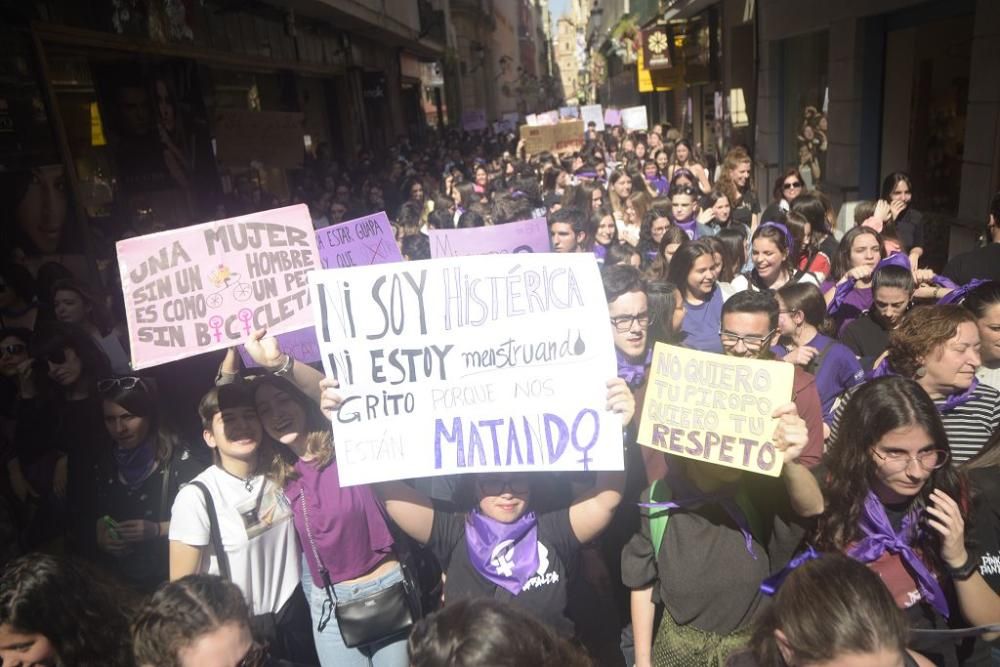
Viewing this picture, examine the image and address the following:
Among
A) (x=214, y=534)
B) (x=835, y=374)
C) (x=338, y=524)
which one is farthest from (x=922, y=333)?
(x=214, y=534)

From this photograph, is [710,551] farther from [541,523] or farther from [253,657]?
[253,657]

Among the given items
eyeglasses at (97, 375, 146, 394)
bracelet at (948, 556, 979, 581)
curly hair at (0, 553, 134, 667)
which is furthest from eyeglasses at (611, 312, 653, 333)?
curly hair at (0, 553, 134, 667)

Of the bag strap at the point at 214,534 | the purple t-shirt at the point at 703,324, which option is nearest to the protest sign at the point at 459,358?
the bag strap at the point at 214,534

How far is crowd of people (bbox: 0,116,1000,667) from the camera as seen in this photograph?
2102 millimetres

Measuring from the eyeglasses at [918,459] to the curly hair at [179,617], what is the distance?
6.72 ft

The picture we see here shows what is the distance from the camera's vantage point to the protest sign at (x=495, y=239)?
5.29 metres

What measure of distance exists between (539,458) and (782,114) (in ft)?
46.9

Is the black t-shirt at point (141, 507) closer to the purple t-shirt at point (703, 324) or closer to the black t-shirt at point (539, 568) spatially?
the black t-shirt at point (539, 568)

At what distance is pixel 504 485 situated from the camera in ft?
8.36

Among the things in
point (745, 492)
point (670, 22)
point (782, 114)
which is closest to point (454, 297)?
point (745, 492)

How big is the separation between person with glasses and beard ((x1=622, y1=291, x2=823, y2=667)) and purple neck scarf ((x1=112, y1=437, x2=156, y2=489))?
6.87 feet

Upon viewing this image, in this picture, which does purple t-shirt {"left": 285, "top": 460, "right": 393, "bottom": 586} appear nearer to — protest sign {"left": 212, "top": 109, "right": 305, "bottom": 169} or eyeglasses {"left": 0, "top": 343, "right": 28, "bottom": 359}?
eyeglasses {"left": 0, "top": 343, "right": 28, "bottom": 359}

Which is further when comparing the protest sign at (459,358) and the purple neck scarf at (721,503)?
the protest sign at (459,358)

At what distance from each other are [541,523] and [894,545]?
3.66 feet
